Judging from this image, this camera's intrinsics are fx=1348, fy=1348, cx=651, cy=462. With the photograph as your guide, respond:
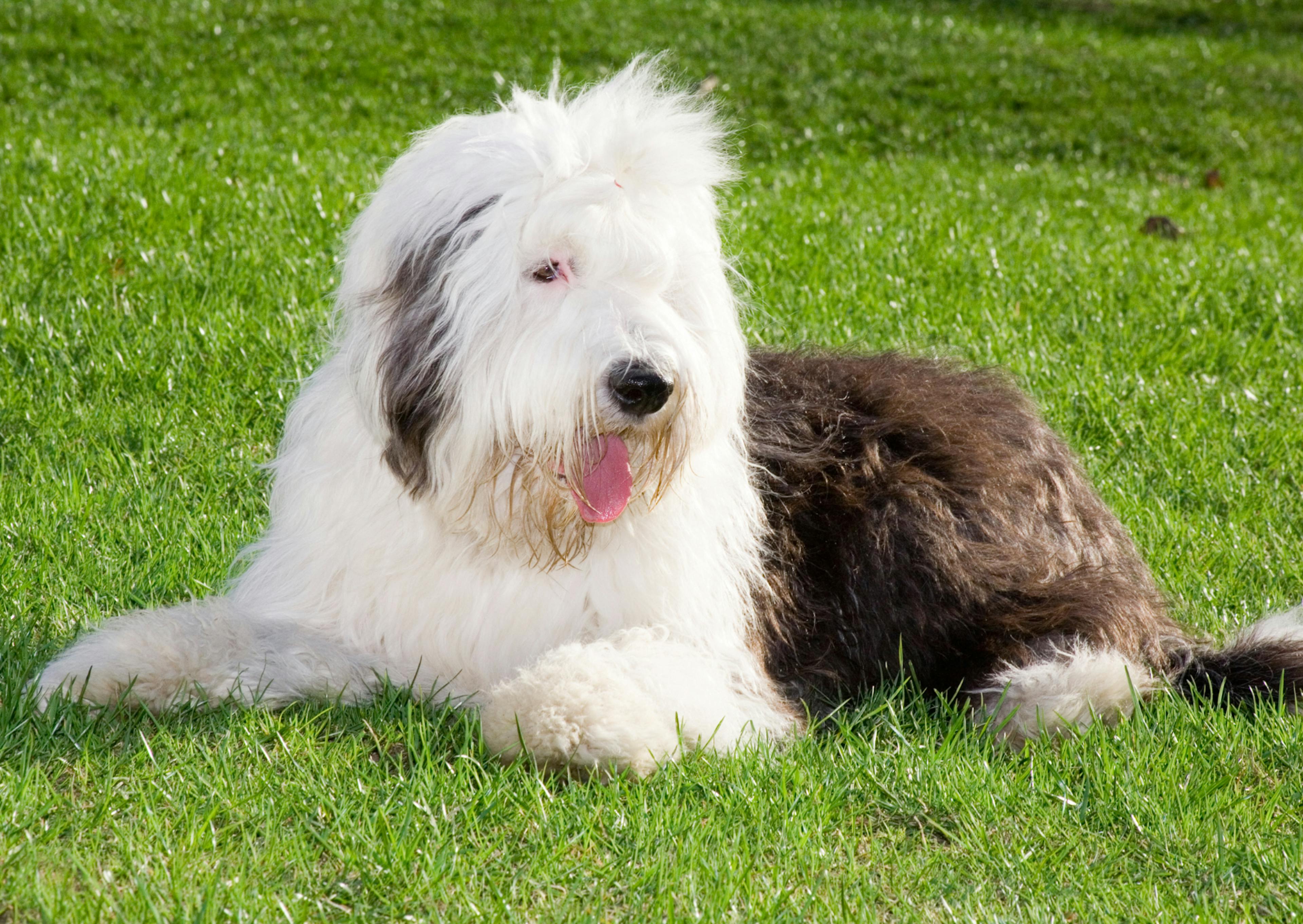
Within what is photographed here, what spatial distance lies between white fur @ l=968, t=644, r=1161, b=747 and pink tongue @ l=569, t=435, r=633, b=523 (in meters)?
1.09

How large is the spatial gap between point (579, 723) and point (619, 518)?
496mm

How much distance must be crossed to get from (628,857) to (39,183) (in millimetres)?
6159

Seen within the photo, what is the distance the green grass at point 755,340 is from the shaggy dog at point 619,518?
161 millimetres

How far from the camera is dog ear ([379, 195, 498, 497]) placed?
9.37 ft

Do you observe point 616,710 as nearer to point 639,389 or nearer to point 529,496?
point 529,496

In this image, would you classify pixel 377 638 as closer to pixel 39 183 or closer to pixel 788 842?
pixel 788 842

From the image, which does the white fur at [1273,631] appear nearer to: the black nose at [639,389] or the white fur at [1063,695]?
the white fur at [1063,695]

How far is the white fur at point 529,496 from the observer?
9.18ft

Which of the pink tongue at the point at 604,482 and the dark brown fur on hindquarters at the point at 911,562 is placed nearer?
the pink tongue at the point at 604,482

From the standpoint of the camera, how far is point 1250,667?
355 centimetres

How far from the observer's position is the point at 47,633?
3549 millimetres

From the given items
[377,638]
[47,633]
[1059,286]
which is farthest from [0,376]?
[1059,286]

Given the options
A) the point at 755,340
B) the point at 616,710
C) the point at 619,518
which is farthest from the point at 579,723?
the point at 755,340

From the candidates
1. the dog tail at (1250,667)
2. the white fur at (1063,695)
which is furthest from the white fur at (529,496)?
the dog tail at (1250,667)
